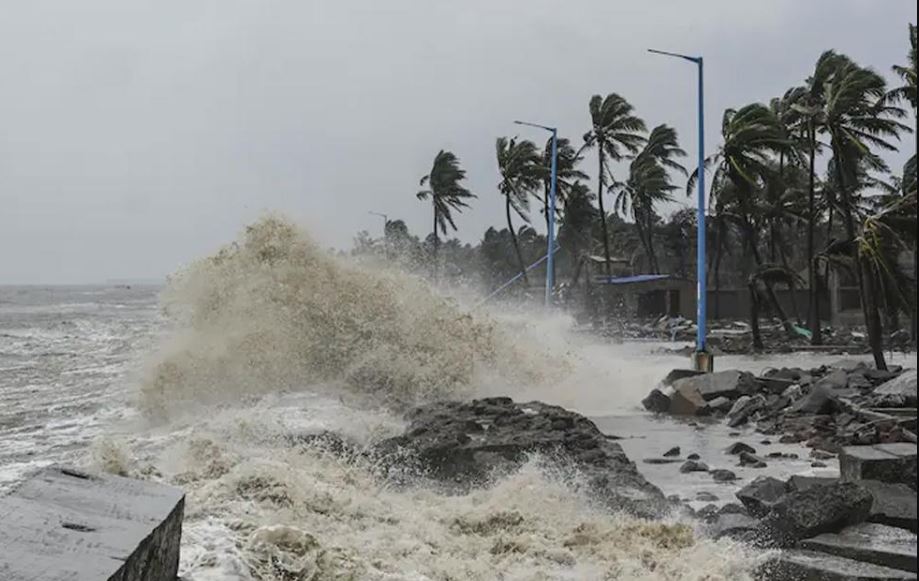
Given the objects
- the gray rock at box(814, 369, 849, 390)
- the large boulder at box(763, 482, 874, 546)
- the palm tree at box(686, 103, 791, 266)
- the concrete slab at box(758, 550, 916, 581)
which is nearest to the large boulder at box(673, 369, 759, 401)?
the gray rock at box(814, 369, 849, 390)

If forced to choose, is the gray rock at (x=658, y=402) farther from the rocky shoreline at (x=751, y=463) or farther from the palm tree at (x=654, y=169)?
the palm tree at (x=654, y=169)

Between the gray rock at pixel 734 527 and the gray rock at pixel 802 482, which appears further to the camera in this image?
the gray rock at pixel 802 482

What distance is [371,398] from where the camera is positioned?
14141mm

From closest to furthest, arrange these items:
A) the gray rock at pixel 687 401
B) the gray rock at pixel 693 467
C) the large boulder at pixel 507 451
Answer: the large boulder at pixel 507 451 < the gray rock at pixel 693 467 < the gray rock at pixel 687 401

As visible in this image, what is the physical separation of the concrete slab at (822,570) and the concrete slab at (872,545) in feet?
0.27

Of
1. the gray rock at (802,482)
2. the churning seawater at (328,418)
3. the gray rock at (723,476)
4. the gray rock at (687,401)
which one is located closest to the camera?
the churning seawater at (328,418)

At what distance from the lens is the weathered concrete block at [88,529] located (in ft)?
12.3

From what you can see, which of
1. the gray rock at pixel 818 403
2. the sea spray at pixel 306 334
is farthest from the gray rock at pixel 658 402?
the sea spray at pixel 306 334

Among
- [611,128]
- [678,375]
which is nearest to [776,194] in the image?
[611,128]

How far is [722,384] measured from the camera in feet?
46.9

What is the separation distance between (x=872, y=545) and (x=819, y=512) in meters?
0.39

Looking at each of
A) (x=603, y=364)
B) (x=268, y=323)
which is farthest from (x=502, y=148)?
(x=268, y=323)

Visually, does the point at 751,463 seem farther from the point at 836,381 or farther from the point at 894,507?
the point at 836,381

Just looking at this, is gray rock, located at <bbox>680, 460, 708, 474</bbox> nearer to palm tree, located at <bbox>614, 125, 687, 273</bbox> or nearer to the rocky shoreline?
the rocky shoreline
